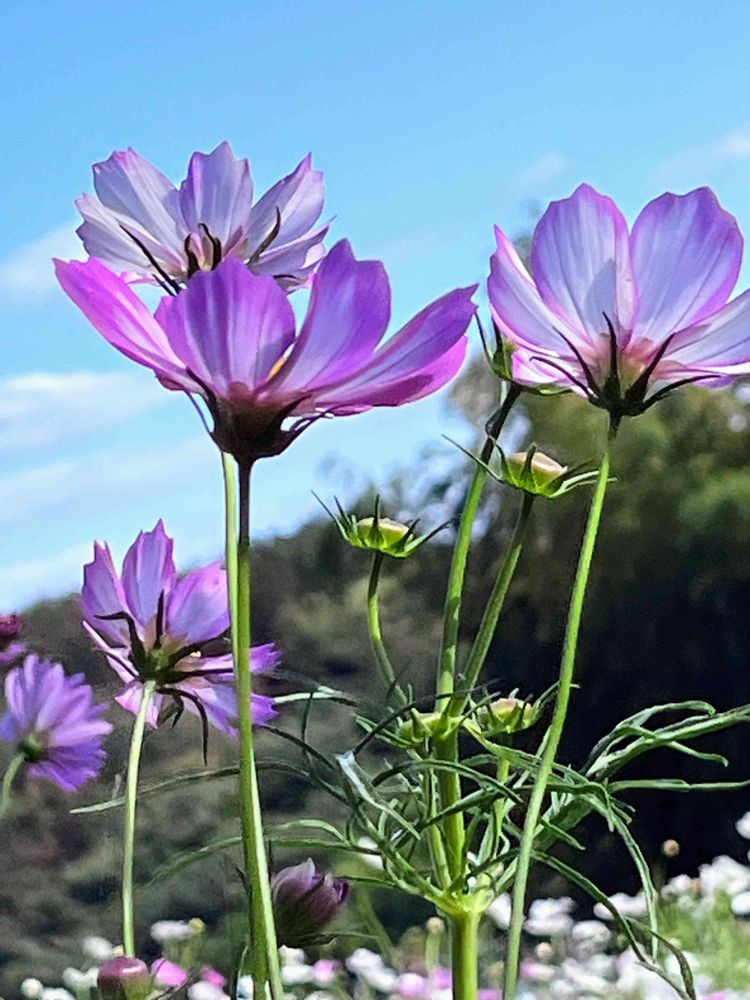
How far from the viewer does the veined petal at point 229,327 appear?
0.19m

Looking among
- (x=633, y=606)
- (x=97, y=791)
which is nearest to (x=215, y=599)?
(x=97, y=791)

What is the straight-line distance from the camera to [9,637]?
1.13 feet

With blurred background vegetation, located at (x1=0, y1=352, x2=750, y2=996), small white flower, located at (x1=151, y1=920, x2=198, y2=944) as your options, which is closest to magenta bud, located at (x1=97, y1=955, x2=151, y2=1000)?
small white flower, located at (x1=151, y1=920, x2=198, y2=944)

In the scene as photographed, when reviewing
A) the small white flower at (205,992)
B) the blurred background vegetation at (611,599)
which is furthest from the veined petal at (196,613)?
the blurred background vegetation at (611,599)

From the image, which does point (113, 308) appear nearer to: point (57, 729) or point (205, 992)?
point (57, 729)

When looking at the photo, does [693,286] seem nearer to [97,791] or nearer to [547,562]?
[97,791]

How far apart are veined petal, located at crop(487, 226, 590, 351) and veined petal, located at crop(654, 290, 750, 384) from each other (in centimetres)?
2

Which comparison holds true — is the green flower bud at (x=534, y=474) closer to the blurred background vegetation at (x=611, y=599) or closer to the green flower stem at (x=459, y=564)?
the green flower stem at (x=459, y=564)

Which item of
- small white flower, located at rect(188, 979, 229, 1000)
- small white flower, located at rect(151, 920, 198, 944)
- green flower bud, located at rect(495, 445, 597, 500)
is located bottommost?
small white flower, located at rect(151, 920, 198, 944)

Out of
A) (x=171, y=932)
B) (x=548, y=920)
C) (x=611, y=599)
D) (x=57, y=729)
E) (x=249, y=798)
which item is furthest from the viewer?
(x=611, y=599)

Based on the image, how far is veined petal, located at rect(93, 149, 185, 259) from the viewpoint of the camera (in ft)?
0.82

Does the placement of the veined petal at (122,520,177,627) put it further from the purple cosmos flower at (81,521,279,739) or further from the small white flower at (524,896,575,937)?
the small white flower at (524,896,575,937)

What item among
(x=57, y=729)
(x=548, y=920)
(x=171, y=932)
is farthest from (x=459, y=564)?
(x=548, y=920)

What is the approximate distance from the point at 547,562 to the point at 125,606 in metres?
3.25
